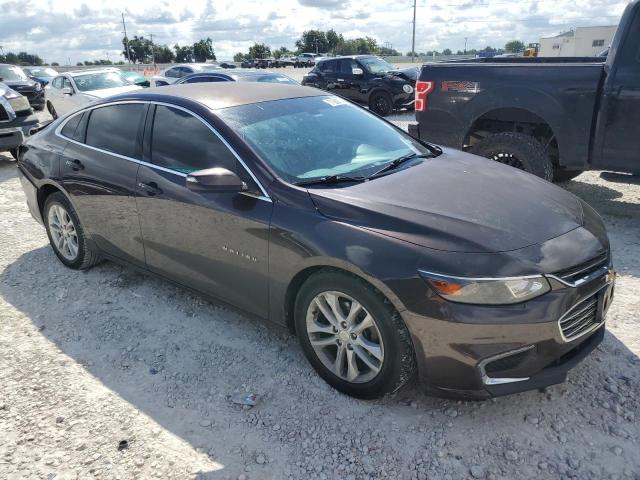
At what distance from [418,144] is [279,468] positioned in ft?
8.26

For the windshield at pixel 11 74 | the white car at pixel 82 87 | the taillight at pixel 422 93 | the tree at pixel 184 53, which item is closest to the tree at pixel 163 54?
the tree at pixel 184 53

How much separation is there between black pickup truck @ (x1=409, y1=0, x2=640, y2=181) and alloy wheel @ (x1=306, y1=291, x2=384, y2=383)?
139 inches

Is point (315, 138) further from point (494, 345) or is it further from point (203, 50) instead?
point (203, 50)

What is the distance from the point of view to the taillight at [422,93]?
622cm

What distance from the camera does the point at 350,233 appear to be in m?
2.73

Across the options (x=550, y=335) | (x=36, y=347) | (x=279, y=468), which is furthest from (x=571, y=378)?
(x=36, y=347)

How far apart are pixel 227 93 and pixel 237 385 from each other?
6.60 ft

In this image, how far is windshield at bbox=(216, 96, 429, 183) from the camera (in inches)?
128

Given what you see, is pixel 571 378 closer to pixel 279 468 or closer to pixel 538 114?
pixel 279 468

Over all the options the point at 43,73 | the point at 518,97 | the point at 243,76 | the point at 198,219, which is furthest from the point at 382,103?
the point at 43,73

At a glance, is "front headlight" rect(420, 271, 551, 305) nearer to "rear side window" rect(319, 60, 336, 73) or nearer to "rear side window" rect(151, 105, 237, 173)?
"rear side window" rect(151, 105, 237, 173)

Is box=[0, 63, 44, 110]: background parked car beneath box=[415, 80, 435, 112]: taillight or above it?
beneath

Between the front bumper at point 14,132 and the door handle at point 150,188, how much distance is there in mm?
6347

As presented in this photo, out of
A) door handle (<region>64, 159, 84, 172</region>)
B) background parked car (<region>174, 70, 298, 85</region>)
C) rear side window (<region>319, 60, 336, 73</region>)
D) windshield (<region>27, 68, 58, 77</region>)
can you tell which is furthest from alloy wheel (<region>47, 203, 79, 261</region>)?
windshield (<region>27, 68, 58, 77</region>)
